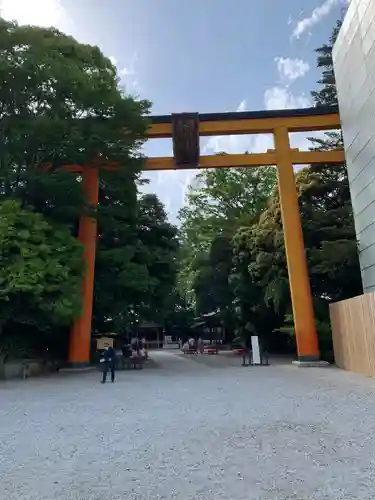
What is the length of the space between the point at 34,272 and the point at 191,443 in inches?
355

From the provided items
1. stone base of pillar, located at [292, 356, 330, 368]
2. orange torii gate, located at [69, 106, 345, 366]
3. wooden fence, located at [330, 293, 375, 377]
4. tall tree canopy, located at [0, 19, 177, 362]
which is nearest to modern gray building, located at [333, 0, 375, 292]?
wooden fence, located at [330, 293, 375, 377]

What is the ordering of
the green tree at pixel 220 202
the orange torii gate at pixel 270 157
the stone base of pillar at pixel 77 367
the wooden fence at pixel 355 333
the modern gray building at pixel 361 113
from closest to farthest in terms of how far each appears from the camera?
the wooden fence at pixel 355 333 → the modern gray building at pixel 361 113 → the stone base of pillar at pixel 77 367 → the orange torii gate at pixel 270 157 → the green tree at pixel 220 202

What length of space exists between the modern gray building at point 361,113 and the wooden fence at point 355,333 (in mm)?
1476

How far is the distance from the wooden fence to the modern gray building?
148 cm

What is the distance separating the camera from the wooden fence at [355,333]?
11.9 meters

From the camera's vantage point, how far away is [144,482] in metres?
4.17

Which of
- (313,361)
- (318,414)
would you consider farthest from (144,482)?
(313,361)

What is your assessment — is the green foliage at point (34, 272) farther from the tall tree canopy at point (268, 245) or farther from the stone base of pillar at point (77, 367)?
the tall tree canopy at point (268, 245)

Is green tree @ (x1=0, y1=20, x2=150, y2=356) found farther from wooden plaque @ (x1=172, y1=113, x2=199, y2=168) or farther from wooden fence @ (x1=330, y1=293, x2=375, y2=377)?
wooden fence @ (x1=330, y1=293, x2=375, y2=377)

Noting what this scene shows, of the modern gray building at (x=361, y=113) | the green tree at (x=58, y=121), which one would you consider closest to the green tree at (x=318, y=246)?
the modern gray building at (x=361, y=113)

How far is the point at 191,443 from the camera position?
5.56 m

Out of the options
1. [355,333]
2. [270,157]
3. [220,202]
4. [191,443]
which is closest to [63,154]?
[270,157]

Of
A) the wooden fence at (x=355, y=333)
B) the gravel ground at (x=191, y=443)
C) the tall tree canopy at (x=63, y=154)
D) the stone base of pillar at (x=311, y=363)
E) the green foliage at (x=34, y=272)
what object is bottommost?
the gravel ground at (x=191, y=443)

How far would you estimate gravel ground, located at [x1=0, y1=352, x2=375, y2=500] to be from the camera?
3994 millimetres
